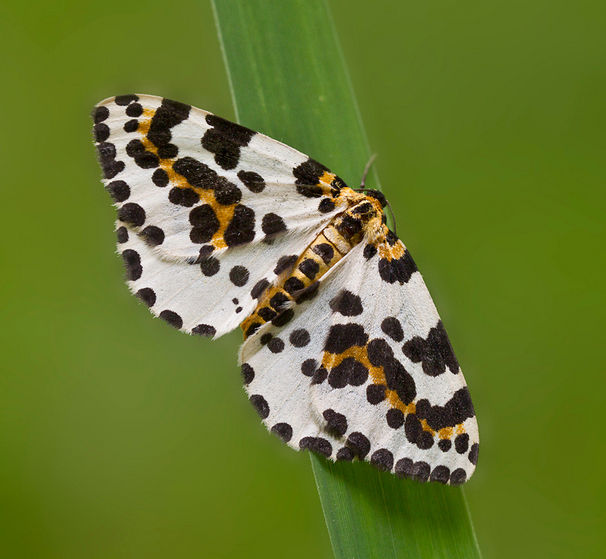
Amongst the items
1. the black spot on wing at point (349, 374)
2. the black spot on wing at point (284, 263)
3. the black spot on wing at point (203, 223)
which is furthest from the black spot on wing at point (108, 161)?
the black spot on wing at point (349, 374)

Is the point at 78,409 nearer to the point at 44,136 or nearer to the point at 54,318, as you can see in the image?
the point at 54,318

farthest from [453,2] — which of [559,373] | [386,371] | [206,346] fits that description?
[386,371]

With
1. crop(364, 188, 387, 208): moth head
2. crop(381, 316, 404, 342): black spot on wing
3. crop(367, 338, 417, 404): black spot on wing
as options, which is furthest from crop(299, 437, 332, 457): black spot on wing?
crop(364, 188, 387, 208): moth head

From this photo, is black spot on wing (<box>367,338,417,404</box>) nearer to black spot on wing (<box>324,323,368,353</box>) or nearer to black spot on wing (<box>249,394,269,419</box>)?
black spot on wing (<box>324,323,368,353</box>)

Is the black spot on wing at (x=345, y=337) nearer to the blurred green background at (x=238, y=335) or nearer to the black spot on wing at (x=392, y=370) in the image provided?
the black spot on wing at (x=392, y=370)

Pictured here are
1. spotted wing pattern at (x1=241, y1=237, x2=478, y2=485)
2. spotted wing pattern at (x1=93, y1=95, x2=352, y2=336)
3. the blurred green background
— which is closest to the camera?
spotted wing pattern at (x1=241, y1=237, x2=478, y2=485)

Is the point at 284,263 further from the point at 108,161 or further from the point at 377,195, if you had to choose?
the point at 108,161

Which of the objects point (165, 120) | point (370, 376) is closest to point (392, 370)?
point (370, 376)
